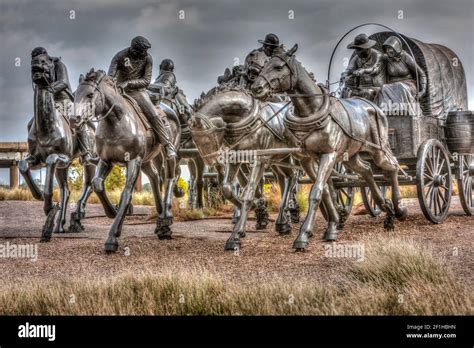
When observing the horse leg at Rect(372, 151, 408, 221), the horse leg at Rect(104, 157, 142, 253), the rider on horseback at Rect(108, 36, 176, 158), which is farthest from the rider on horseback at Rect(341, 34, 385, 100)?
the horse leg at Rect(104, 157, 142, 253)

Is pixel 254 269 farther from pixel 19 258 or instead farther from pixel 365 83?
pixel 365 83

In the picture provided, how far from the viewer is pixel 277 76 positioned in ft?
27.6

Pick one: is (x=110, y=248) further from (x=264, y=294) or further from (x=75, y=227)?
(x=264, y=294)

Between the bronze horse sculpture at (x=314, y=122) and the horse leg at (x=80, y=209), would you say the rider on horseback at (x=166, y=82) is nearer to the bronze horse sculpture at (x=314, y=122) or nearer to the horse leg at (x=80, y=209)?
the horse leg at (x=80, y=209)

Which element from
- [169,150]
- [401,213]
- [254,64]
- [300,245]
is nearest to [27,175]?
[169,150]

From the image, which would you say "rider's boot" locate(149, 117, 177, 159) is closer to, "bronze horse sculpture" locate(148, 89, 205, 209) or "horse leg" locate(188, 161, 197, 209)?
"bronze horse sculpture" locate(148, 89, 205, 209)

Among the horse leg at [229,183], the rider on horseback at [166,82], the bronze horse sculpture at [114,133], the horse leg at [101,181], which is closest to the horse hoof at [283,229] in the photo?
the horse leg at [229,183]

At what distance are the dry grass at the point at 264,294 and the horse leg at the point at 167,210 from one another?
4067 millimetres

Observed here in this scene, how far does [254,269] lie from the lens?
24.7 ft

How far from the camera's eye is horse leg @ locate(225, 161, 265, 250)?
29.9ft

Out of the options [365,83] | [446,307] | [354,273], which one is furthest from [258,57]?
[446,307]

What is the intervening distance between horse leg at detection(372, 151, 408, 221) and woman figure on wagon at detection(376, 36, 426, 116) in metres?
1.26

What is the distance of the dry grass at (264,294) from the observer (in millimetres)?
5434

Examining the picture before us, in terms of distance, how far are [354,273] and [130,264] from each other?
9.61ft
